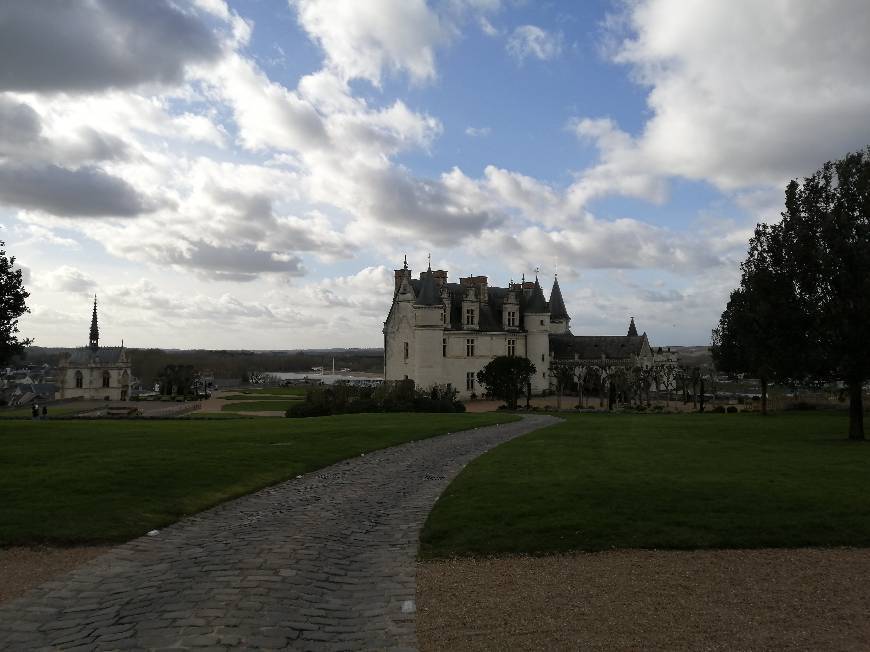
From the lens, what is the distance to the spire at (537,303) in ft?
221

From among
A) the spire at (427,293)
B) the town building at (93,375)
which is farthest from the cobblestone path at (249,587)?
the town building at (93,375)

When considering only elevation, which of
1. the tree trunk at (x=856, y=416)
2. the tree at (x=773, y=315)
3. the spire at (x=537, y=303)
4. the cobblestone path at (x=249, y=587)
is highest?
the spire at (x=537, y=303)

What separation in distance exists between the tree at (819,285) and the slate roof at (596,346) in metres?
44.6

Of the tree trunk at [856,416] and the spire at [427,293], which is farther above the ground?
the spire at [427,293]

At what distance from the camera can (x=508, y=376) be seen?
55.0 meters

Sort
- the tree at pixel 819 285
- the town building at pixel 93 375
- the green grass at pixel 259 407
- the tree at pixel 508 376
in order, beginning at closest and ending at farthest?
the tree at pixel 819 285, the tree at pixel 508 376, the green grass at pixel 259 407, the town building at pixel 93 375

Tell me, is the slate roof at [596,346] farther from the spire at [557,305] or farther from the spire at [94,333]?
the spire at [94,333]

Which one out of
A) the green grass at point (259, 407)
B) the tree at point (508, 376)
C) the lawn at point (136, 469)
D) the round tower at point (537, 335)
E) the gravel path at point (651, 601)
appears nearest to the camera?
the gravel path at point (651, 601)

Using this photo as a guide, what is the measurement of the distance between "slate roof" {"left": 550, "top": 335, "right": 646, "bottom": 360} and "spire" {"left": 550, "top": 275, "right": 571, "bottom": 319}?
398 cm

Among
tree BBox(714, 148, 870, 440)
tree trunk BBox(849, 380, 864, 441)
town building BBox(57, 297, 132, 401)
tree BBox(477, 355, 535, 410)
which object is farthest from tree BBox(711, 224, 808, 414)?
town building BBox(57, 297, 132, 401)

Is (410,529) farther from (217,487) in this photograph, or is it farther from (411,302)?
(411,302)

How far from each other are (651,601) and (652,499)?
18.5 ft

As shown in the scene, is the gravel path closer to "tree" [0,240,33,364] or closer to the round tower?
"tree" [0,240,33,364]

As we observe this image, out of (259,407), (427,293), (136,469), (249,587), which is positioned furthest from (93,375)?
(249,587)
